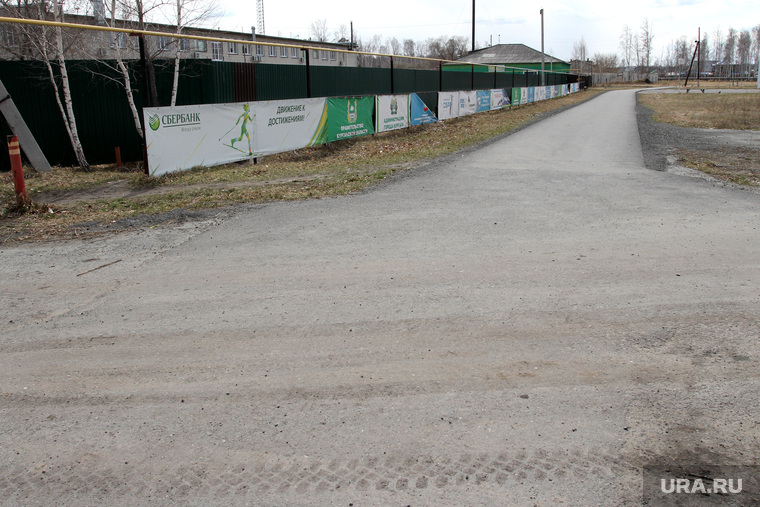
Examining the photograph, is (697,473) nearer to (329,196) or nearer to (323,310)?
(323,310)

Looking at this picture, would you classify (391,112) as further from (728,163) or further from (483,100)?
(483,100)

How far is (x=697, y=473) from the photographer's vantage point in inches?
120

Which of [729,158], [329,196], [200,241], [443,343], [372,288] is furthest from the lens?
[729,158]

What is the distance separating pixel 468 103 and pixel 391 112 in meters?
11.0

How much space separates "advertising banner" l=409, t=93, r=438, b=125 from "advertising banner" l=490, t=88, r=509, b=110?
40.0 ft

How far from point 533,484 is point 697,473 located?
83cm

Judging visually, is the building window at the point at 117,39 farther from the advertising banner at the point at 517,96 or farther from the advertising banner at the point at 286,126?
the advertising banner at the point at 517,96

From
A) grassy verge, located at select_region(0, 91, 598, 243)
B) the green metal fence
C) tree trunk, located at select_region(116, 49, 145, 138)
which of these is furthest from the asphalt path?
the green metal fence

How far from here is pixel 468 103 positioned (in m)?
31.5

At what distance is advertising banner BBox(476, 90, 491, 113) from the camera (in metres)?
33.7

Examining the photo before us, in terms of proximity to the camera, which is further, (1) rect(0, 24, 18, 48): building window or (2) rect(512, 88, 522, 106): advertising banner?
(2) rect(512, 88, 522, 106): advertising banner

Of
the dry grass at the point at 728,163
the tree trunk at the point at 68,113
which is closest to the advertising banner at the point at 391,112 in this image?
the tree trunk at the point at 68,113

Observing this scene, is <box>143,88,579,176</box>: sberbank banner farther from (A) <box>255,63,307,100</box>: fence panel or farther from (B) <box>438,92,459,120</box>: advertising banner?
(B) <box>438,92,459,120</box>: advertising banner

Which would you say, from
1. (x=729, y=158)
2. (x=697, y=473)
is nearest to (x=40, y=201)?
(x=697, y=473)
